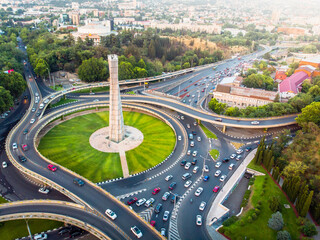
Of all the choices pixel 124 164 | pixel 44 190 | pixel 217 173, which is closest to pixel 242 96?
pixel 217 173

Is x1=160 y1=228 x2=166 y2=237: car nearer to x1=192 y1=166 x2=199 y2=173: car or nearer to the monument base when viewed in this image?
x1=192 y1=166 x2=199 y2=173: car

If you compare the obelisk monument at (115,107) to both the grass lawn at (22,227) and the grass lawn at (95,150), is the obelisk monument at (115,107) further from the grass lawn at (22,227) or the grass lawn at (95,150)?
the grass lawn at (22,227)

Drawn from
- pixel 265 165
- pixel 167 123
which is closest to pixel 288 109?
pixel 265 165

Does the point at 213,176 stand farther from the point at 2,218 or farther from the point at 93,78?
the point at 93,78

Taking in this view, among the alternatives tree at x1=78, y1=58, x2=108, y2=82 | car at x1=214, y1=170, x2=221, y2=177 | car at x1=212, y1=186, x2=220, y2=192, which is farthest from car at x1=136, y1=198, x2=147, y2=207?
tree at x1=78, y1=58, x2=108, y2=82

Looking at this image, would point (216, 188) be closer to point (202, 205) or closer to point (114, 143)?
point (202, 205)

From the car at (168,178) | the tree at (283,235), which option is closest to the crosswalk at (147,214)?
the car at (168,178)
